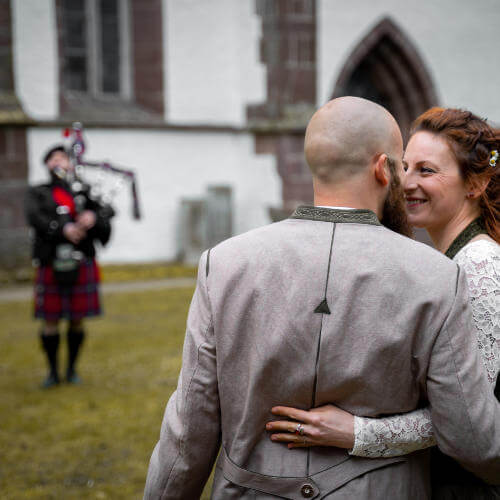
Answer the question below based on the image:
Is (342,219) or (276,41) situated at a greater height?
(276,41)

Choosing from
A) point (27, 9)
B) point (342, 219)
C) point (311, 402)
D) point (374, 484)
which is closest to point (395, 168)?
point (342, 219)

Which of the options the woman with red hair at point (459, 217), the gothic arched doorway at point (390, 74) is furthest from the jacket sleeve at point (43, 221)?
the gothic arched doorway at point (390, 74)

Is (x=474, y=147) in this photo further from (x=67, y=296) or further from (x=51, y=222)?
(x=67, y=296)

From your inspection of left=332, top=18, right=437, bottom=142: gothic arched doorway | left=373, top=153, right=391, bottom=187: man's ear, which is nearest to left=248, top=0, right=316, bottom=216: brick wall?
left=332, top=18, right=437, bottom=142: gothic arched doorway

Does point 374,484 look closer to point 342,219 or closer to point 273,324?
point 273,324

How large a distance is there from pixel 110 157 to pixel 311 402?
9.90 m

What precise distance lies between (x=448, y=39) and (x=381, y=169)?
11804 millimetres

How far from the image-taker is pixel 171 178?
11305 millimetres

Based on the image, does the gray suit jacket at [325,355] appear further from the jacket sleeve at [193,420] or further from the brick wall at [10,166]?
the brick wall at [10,166]

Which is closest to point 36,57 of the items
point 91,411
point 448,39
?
point 91,411

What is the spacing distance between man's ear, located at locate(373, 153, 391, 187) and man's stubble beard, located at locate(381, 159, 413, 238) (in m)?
0.02

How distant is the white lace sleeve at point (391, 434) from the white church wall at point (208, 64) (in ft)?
31.6

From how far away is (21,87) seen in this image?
1012 centimetres

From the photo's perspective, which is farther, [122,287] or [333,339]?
[122,287]
